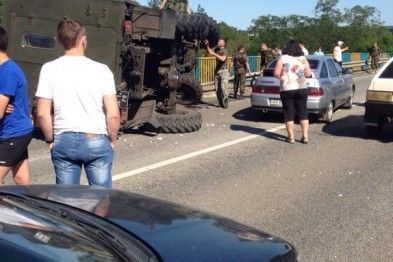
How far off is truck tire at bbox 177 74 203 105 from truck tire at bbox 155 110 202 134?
2.49 meters

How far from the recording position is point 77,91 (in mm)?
4746

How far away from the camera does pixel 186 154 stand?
1037 centimetres

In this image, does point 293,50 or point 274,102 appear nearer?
point 293,50

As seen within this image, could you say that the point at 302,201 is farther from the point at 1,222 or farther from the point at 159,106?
the point at 159,106

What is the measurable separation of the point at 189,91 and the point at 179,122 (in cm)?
360

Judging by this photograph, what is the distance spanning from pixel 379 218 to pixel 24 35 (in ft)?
24.4

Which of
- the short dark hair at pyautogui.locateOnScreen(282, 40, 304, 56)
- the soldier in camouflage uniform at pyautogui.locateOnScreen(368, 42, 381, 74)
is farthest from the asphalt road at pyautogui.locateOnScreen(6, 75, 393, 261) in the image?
the soldier in camouflage uniform at pyautogui.locateOnScreen(368, 42, 381, 74)

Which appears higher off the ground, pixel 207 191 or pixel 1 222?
pixel 1 222

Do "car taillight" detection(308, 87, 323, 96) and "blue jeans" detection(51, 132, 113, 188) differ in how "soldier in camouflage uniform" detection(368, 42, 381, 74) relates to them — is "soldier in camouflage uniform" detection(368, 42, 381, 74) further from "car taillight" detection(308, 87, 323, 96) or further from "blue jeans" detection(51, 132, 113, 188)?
"blue jeans" detection(51, 132, 113, 188)

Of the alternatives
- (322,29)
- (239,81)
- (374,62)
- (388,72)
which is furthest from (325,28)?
(388,72)

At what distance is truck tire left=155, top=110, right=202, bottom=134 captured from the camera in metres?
12.4

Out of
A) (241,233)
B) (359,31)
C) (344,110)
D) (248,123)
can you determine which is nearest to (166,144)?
(248,123)

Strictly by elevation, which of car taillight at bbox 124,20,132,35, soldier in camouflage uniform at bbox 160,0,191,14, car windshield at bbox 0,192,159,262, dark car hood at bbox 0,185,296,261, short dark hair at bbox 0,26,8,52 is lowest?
dark car hood at bbox 0,185,296,261

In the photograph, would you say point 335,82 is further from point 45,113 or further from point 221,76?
point 45,113
